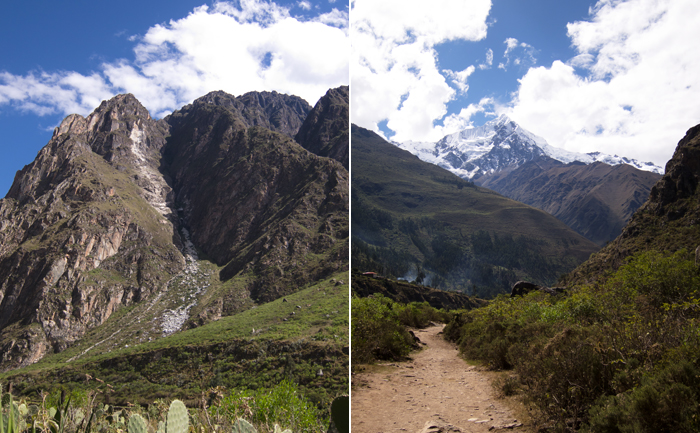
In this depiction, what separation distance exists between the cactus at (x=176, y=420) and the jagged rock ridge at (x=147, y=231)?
240 ft

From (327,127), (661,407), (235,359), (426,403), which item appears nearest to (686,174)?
(426,403)

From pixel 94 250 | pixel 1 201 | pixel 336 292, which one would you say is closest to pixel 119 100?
pixel 1 201

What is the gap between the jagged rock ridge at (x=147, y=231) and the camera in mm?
73000

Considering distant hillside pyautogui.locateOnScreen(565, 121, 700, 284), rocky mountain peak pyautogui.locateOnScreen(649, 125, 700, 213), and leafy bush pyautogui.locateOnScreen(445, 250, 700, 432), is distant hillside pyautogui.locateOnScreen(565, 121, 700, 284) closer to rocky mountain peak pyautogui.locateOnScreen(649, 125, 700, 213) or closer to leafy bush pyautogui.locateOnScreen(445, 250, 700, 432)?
rocky mountain peak pyautogui.locateOnScreen(649, 125, 700, 213)

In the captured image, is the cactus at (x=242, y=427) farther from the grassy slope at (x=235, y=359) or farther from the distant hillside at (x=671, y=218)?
the grassy slope at (x=235, y=359)

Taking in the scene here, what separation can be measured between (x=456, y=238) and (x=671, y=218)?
78.7 metres

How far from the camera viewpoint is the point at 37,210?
86250mm

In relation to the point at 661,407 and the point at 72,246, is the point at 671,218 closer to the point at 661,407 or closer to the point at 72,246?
the point at 661,407

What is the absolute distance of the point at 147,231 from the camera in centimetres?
9381

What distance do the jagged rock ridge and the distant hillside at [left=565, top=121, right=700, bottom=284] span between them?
46.9 metres

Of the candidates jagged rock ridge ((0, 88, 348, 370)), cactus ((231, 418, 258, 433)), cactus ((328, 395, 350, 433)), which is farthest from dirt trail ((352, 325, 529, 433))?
jagged rock ridge ((0, 88, 348, 370))

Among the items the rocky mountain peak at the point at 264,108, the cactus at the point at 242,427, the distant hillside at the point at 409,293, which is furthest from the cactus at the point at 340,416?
the rocky mountain peak at the point at 264,108

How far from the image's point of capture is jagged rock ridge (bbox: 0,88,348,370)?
73000mm

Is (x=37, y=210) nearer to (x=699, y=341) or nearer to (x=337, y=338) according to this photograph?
(x=337, y=338)
